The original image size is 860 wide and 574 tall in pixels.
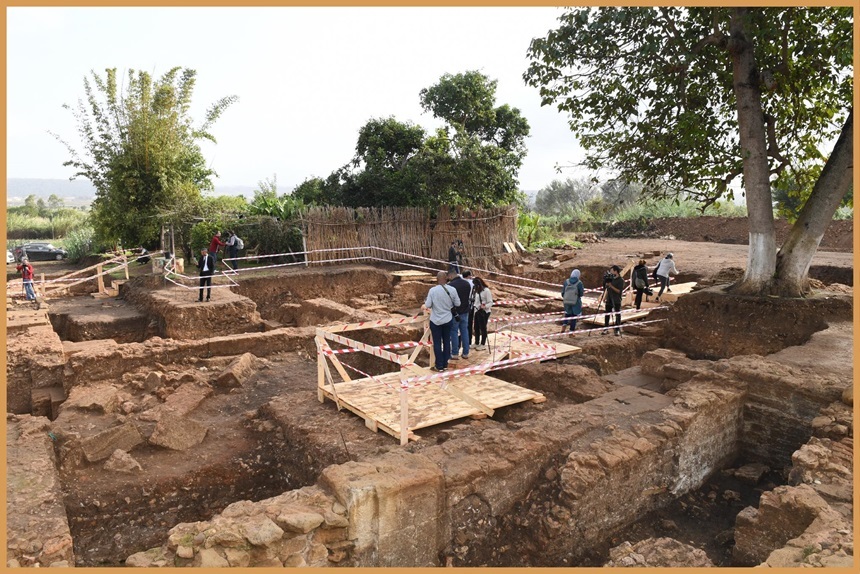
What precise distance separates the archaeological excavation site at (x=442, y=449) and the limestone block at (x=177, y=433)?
2 cm

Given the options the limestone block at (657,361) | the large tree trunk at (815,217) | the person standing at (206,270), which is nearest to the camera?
the limestone block at (657,361)

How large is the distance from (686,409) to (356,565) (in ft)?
13.6

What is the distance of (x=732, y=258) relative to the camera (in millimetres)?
20328

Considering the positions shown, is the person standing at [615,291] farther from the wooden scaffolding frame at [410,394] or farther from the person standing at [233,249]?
the person standing at [233,249]

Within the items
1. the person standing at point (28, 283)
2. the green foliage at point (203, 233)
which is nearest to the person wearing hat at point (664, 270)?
the green foliage at point (203, 233)

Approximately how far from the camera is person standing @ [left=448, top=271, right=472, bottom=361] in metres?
8.77

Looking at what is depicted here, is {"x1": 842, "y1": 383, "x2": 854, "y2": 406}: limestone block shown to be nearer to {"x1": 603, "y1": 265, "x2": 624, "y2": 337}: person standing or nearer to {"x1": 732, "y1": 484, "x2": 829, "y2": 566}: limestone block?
{"x1": 732, "y1": 484, "x2": 829, "y2": 566}: limestone block

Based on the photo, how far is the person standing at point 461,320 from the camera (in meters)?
8.77

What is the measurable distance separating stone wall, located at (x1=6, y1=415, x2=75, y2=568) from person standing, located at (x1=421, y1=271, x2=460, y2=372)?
15.7 ft

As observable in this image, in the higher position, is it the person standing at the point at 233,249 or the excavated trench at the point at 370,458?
the person standing at the point at 233,249

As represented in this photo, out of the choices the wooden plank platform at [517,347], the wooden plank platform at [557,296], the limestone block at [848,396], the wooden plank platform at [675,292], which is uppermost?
the wooden plank platform at [675,292]

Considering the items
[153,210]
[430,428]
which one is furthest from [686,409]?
[153,210]

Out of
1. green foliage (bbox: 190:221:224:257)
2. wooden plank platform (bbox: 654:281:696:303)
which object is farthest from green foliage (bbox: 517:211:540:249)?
green foliage (bbox: 190:221:224:257)

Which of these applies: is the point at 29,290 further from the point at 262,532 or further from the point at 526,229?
the point at 526,229
